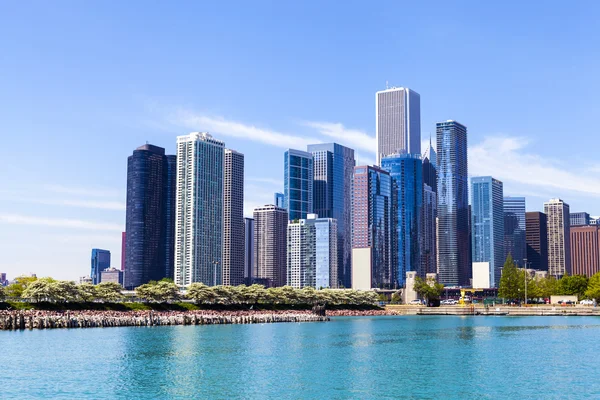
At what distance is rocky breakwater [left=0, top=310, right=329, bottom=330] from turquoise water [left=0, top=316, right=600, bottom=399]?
928 cm

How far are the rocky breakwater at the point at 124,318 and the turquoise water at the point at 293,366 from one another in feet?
30.5

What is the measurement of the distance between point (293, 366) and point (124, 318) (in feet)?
237

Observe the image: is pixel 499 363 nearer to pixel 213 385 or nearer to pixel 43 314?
pixel 213 385

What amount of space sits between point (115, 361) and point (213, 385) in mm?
20431

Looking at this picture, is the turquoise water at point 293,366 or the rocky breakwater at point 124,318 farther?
the rocky breakwater at point 124,318

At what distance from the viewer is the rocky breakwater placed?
12825 centimetres

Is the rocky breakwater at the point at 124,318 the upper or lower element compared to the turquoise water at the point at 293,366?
upper

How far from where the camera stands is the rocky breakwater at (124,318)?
421 ft

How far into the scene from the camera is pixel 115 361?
268 ft

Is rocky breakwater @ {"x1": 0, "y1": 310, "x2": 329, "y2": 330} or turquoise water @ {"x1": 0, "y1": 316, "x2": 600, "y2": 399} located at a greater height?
rocky breakwater @ {"x1": 0, "y1": 310, "x2": 329, "y2": 330}

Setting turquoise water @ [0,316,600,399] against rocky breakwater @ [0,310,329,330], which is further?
rocky breakwater @ [0,310,329,330]

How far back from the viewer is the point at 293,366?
3147 inches

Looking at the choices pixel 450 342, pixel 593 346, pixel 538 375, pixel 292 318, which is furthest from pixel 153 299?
pixel 538 375

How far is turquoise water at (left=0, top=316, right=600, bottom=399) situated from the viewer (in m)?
63.0
